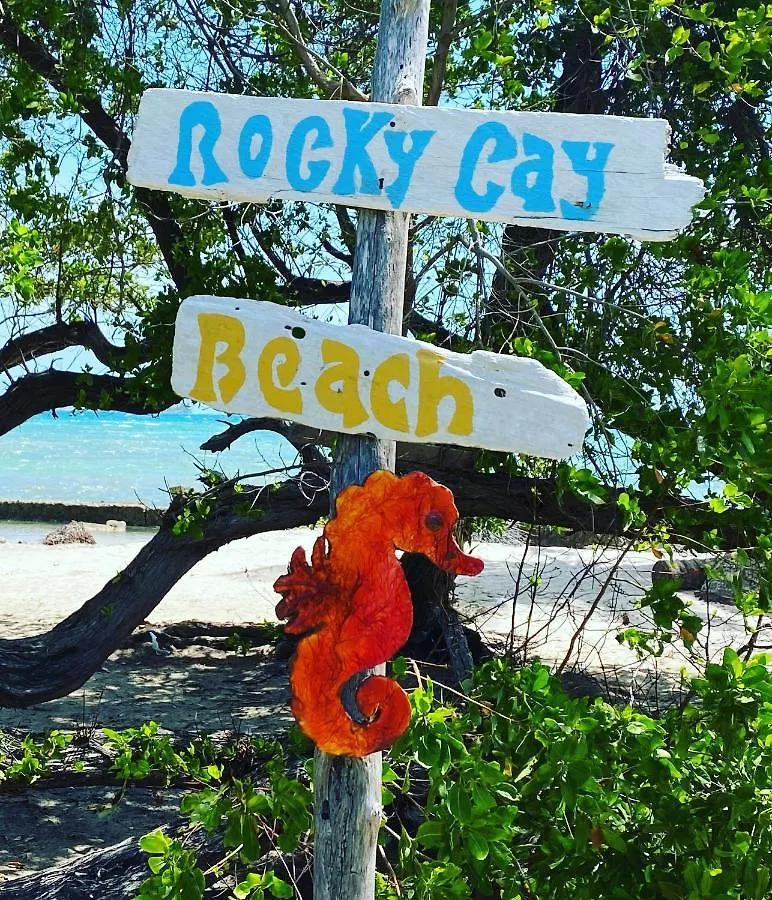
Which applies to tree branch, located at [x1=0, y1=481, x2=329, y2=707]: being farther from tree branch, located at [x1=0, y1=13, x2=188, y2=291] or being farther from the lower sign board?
the lower sign board

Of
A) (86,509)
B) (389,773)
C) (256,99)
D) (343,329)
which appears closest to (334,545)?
(343,329)

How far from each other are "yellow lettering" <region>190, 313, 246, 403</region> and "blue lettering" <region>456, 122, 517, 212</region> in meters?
0.56

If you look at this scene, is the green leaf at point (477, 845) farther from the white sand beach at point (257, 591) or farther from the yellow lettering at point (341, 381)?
the white sand beach at point (257, 591)

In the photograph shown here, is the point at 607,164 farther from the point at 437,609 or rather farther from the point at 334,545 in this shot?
the point at 437,609

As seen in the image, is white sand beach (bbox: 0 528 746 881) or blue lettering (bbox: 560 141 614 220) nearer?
blue lettering (bbox: 560 141 614 220)

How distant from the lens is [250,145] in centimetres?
213

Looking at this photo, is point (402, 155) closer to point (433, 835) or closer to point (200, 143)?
point (200, 143)

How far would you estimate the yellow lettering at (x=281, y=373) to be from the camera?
→ 2.09 metres

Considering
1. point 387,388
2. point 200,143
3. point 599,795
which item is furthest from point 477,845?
point 200,143

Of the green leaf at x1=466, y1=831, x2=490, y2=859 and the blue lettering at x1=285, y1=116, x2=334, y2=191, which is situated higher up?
the blue lettering at x1=285, y1=116, x2=334, y2=191

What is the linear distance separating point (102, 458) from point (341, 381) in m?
50.1

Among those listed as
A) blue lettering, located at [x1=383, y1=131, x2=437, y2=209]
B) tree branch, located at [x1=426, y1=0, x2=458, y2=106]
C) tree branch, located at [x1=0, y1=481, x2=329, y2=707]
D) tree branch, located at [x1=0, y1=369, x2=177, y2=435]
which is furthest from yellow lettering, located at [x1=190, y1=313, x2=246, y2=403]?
tree branch, located at [x1=0, y1=369, x2=177, y2=435]

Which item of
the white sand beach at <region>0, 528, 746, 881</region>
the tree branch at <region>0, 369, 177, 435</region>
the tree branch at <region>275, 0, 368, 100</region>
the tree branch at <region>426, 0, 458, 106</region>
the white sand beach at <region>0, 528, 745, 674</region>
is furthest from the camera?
the white sand beach at <region>0, 528, 745, 674</region>

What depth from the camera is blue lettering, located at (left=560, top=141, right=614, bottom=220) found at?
2.04 meters
